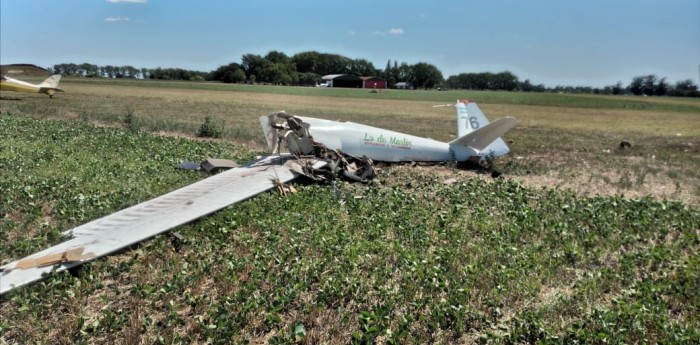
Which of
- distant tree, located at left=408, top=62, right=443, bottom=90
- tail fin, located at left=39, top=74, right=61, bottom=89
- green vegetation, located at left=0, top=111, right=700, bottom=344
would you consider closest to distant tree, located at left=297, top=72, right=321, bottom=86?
distant tree, located at left=408, top=62, right=443, bottom=90

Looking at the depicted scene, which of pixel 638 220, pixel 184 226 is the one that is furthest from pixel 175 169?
pixel 638 220

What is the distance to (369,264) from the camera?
5.18m

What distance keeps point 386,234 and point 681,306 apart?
131 inches

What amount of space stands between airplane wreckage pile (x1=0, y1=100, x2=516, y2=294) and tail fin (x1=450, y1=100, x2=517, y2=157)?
0.07 feet

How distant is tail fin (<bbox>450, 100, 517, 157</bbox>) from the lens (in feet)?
35.9

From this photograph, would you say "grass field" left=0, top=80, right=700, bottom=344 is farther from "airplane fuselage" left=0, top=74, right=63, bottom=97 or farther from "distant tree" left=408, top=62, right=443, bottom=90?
"distant tree" left=408, top=62, right=443, bottom=90

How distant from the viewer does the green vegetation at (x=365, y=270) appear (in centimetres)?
387

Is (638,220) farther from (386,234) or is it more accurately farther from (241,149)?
(241,149)

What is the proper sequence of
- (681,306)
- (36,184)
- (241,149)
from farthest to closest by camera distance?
(241,149) < (36,184) < (681,306)

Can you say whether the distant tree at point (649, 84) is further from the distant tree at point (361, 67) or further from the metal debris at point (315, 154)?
the metal debris at point (315, 154)

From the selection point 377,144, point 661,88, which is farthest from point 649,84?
point 377,144

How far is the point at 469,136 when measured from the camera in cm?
1180

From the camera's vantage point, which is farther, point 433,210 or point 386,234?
point 433,210

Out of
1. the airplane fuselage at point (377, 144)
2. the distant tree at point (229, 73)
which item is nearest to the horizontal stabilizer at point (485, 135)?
the airplane fuselage at point (377, 144)
